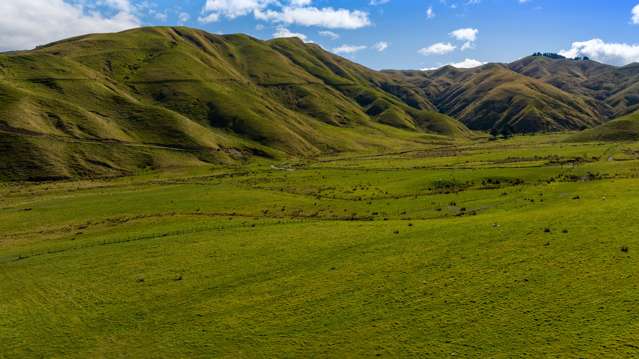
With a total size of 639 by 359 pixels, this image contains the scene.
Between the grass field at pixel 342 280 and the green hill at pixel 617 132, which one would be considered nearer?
the grass field at pixel 342 280

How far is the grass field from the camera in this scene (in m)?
28.7

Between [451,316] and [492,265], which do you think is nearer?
[451,316]

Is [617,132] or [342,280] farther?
[617,132]

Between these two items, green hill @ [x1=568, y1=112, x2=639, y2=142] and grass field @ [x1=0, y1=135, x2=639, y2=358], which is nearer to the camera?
grass field @ [x1=0, y1=135, x2=639, y2=358]

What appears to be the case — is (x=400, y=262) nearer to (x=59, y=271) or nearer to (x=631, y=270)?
(x=631, y=270)

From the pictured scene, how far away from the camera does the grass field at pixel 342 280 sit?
2869cm

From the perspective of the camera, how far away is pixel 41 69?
649ft

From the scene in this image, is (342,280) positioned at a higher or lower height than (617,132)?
lower

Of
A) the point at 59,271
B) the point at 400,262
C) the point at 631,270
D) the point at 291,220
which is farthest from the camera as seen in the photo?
the point at 291,220

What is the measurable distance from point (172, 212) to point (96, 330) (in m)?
42.1

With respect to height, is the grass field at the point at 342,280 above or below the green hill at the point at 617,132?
below

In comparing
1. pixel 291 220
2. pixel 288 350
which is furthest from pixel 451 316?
pixel 291 220

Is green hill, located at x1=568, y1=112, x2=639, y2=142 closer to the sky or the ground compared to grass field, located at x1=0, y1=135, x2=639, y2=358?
closer to the sky

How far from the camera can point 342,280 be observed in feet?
124
